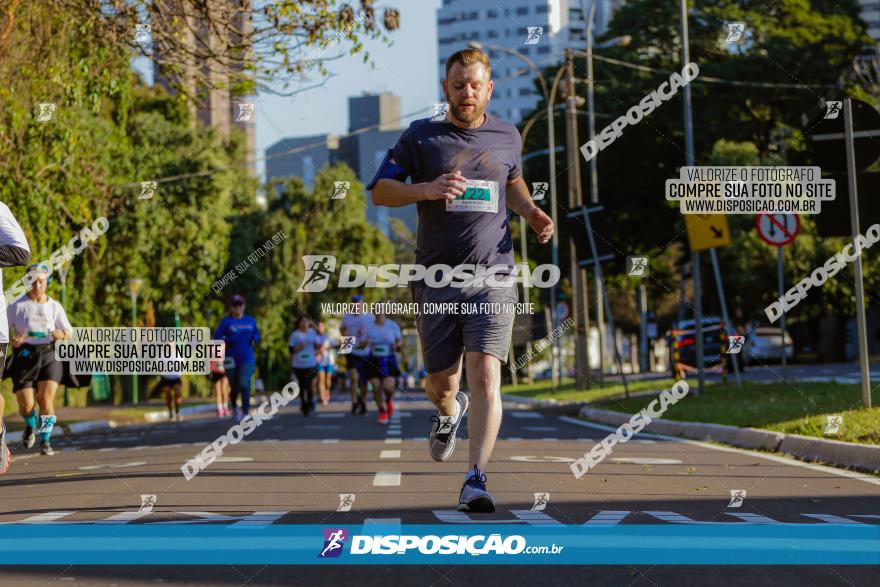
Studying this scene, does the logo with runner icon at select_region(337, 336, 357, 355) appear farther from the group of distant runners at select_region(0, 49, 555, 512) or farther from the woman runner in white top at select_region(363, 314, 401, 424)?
the group of distant runners at select_region(0, 49, 555, 512)

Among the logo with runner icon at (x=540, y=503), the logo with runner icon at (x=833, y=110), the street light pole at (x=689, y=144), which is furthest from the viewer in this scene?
the street light pole at (x=689, y=144)

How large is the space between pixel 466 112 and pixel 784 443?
24.8ft

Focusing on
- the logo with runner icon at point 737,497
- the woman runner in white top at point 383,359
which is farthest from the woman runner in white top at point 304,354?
the logo with runner icon at point 737,497

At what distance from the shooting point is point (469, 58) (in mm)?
7348

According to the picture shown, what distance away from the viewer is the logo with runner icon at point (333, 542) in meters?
6.01

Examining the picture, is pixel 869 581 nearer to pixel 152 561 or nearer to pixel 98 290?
pixel 152 561

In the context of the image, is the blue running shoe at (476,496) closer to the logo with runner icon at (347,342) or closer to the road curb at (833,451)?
the road curb at (833,451)

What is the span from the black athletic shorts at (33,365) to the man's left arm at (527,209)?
7975 mm

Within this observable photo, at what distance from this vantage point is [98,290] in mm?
39062

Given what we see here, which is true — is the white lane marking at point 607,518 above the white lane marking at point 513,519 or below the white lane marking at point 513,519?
below

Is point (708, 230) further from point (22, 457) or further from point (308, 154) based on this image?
point (308, 154)

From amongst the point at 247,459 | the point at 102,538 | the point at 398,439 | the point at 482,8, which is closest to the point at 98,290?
the point at 398,439

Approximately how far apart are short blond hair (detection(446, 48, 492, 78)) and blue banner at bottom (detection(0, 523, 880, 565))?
2.36 metres

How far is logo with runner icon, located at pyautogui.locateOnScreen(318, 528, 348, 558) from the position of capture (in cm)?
601
